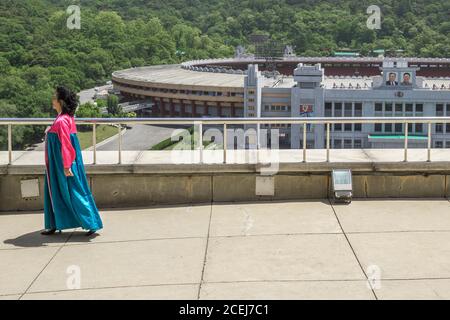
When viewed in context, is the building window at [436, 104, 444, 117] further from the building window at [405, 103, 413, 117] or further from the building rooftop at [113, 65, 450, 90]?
the building rooftop at [113, 65, 450, 90]

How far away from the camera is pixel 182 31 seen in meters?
142

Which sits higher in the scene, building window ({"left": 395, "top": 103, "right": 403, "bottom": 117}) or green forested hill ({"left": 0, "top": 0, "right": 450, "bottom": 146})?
green forested hill ({"left": 0, "top": 0, "right": 450, "bottom": 146})

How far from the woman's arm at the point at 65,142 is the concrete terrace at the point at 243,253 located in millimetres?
859

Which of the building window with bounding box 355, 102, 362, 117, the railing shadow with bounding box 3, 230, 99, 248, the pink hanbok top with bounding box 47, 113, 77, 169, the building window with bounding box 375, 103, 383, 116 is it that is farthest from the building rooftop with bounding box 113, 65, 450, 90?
the pink hanbok top with bounding box 47, 113, 77, 169

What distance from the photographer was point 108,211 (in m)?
8.24

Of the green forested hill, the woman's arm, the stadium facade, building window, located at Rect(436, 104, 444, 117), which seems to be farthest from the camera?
the green forested hill

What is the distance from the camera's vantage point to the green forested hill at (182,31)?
108188mm

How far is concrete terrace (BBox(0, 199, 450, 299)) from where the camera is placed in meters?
5.55

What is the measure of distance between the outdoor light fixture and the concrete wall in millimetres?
176

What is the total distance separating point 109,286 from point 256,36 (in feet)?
411

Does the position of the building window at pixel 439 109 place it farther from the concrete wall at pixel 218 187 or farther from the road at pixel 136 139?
the concrete wall at pixel 218 187

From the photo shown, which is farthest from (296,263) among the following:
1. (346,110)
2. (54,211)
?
(346,110)

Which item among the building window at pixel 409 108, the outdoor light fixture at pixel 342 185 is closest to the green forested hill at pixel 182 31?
the building window at pixel 409 108
